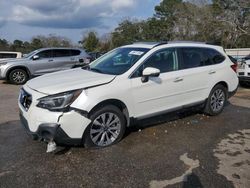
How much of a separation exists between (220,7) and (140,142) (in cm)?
3610

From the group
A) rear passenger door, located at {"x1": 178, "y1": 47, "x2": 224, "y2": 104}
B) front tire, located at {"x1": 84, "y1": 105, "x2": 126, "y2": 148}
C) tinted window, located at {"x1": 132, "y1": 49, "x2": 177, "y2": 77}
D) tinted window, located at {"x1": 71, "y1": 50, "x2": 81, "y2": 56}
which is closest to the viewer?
front tire, located at {"x1": 84, "y1": 105, "x2": 126, "y2": 148}

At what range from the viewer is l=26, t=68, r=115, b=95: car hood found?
4.71 meters

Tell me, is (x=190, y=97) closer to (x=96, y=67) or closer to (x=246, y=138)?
(x=246, y=138)

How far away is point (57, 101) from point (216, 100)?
13.0 feet

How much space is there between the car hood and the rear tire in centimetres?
273

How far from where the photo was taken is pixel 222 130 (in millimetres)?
6172

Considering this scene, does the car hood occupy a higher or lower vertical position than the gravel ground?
higher

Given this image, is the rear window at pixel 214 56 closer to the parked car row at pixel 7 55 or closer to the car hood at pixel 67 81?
the car hood at pixel 67 81

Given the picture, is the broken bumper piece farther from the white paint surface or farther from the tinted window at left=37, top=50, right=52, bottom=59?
the tinted window at left=37, top=50, right=52, bottom=59

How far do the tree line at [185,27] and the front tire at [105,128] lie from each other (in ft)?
91.6

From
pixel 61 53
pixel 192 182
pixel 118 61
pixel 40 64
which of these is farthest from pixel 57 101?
pixel 61 53

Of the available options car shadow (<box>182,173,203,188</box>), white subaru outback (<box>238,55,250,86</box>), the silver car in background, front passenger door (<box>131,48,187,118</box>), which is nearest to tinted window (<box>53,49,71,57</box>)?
the silver car in background

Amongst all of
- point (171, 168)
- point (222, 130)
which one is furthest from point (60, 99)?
point (222, 130)

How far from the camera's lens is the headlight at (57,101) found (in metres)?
4.57
